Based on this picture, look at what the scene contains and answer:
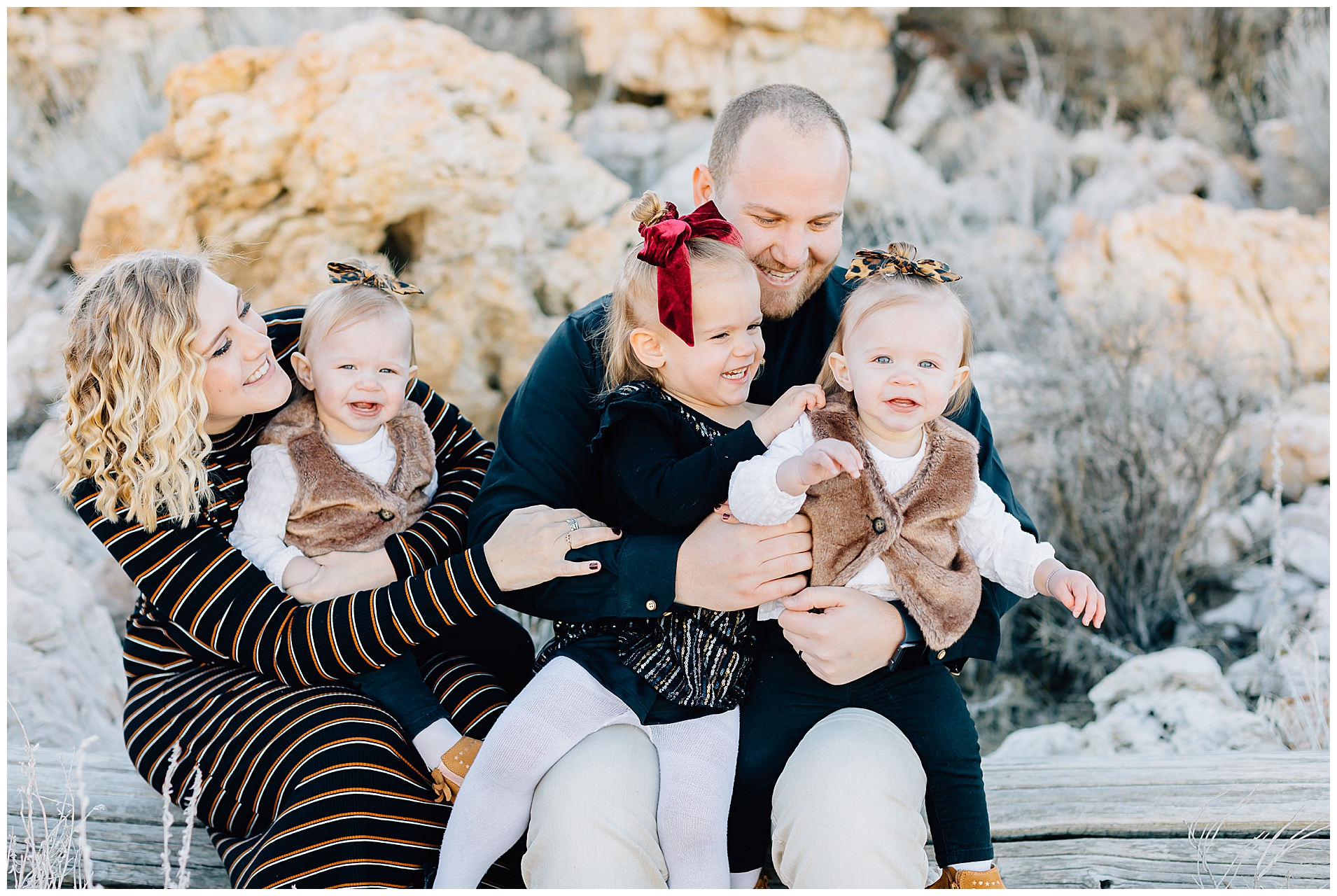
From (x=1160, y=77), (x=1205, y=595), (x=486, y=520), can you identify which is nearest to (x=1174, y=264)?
(x=1205, y=595)

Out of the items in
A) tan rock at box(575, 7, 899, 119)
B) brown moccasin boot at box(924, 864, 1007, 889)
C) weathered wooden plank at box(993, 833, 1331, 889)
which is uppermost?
tan rock at box(575, 7, 899, 119)

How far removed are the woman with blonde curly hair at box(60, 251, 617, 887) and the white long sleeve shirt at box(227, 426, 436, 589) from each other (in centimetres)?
5

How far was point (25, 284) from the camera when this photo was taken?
5633 millimetres

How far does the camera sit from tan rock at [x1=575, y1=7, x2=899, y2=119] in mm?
7211

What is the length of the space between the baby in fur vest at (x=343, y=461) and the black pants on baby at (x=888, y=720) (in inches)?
27.3

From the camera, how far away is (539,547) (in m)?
2.45

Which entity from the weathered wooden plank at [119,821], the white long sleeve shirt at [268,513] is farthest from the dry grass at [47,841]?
the white long sleeve shirt at [268,513]

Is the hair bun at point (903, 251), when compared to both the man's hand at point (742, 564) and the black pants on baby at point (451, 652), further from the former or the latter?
the black pants on baby at point (451, 652)

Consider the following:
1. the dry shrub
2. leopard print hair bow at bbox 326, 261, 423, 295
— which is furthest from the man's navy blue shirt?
the dry shrub

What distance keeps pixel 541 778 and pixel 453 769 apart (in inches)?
10.0

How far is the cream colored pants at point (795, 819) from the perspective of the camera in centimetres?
217

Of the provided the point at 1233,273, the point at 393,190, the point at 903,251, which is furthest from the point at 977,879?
the point at 1233,273

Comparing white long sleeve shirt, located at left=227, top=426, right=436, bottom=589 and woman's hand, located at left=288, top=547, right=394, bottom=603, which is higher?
white long sleeve shirt, located at left=227, top=426, right=436, bottom=589

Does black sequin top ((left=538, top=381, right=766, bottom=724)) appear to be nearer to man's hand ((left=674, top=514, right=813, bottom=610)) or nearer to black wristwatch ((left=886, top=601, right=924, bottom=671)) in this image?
man's hand ((left=674, top=514, right=813, bottom=610))
